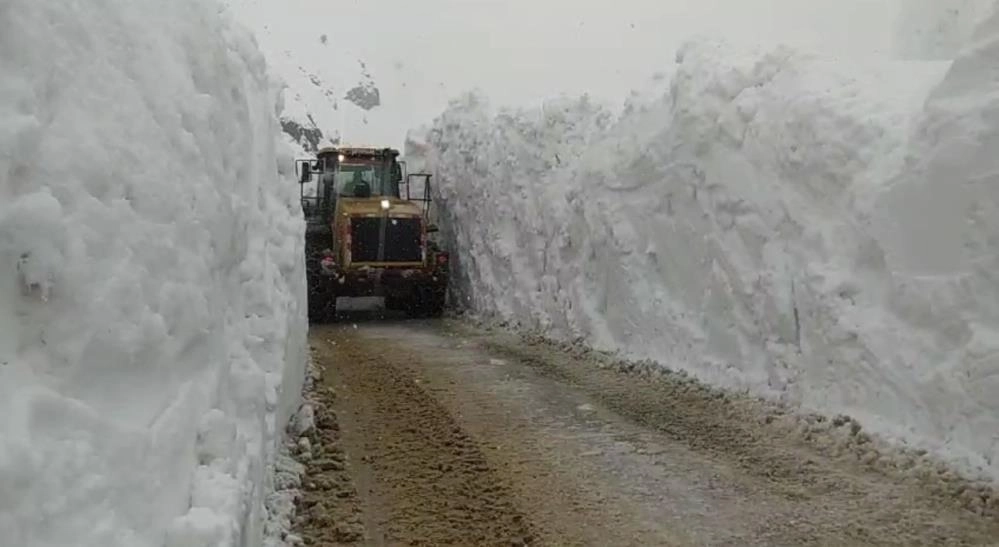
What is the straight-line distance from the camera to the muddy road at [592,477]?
15.3 ft

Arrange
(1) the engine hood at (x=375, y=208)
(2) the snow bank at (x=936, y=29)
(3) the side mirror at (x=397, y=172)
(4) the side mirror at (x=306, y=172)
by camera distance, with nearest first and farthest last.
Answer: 1. (2) the snow bank at (x=936, y=29)
2. (1) the engine hood at (x=375, y=208)
3. (4) the side mirror at (x=306, y=172)
4. (3) the side mirror at (x=397, y=172)

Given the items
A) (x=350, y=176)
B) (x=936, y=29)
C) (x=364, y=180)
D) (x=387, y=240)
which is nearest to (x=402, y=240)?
(x=387, y=240)

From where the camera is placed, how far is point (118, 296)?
2.84m

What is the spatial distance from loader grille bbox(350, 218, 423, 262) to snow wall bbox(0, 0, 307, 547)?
10392 mm

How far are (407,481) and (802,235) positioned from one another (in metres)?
3.95

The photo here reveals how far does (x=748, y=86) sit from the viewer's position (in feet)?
28.2

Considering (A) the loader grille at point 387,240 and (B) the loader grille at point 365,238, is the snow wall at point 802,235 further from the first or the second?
(B) the loader grille at point 365,238

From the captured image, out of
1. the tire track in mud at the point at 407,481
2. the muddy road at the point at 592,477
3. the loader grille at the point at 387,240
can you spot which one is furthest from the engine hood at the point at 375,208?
the tire track in mud at the point at 407,481

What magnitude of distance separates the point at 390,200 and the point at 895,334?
1066cm

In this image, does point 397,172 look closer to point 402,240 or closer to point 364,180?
point 364,180

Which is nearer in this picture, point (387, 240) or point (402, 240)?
point (387, 240)

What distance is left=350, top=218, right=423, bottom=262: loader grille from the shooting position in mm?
14938

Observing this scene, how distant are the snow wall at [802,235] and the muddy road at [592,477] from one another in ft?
2.10

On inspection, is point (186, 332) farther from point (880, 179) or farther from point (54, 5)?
point (880, 179)
